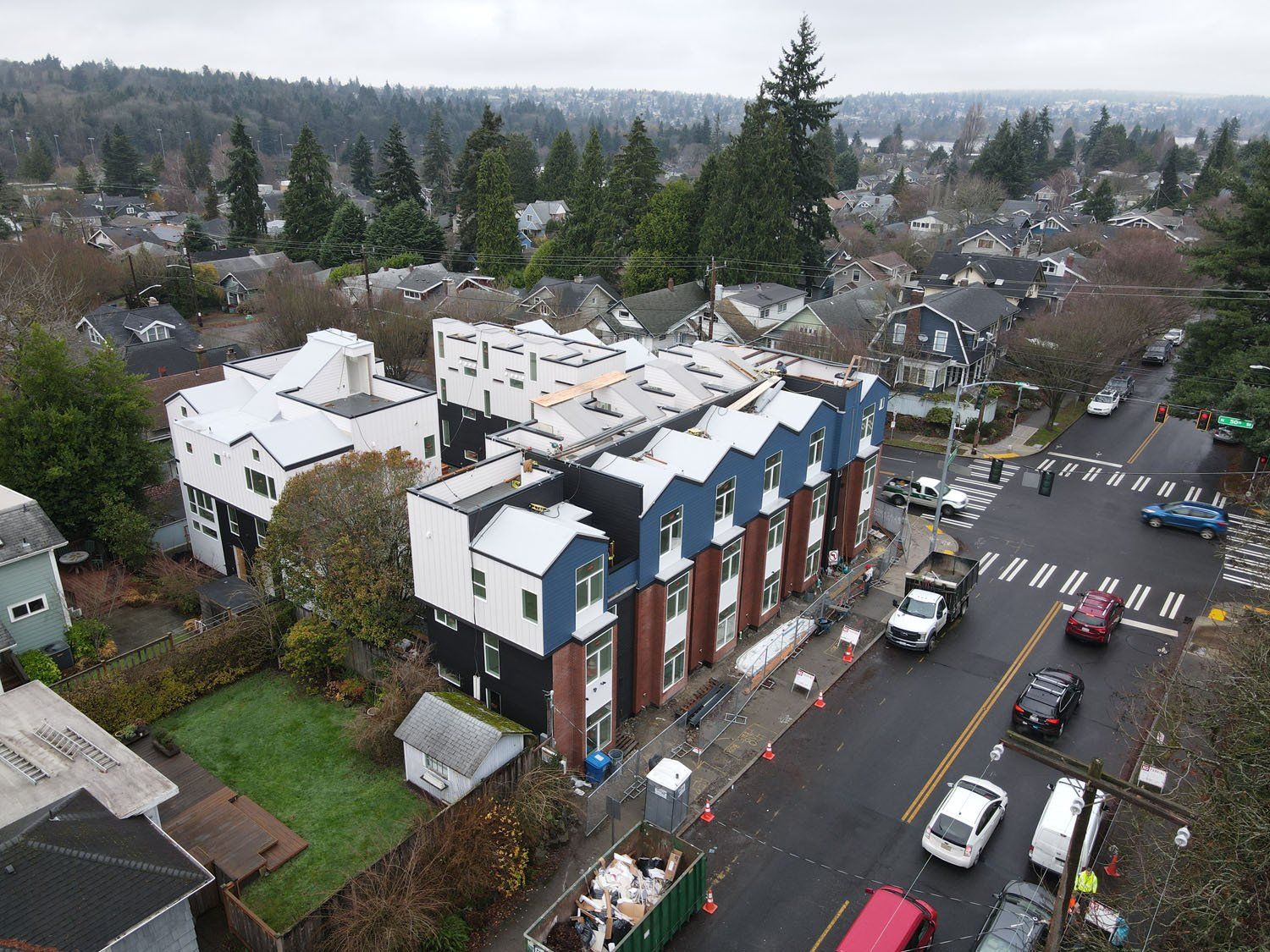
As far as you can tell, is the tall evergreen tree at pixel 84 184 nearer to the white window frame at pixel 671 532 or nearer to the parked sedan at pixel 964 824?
the white window frame at pixel 671 532

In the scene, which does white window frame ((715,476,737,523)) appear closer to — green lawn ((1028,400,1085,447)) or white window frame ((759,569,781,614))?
white window frame ((759,569,781,614))

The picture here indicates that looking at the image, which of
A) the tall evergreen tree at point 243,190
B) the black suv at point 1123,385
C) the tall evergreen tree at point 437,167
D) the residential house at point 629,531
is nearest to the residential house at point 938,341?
the black suv at point 1123,385

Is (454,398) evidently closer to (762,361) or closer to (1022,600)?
(762,361)

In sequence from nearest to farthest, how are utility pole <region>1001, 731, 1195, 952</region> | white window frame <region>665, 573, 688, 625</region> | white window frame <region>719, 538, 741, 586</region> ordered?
utility pole <region>1001, 731, 1195, 952</region>
white window frame <region>665, 573, 688, 625</region>
white window frame <region>719, 538, 741, 586</region>

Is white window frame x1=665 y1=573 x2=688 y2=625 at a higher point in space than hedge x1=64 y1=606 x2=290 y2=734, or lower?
higher

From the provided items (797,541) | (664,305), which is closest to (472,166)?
(664,305)

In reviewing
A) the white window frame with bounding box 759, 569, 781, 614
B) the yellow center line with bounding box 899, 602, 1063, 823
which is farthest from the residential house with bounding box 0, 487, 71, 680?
the yellow center line with bounding box 899, 602, 1063, 823

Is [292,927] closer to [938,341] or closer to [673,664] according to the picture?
[673,664]
